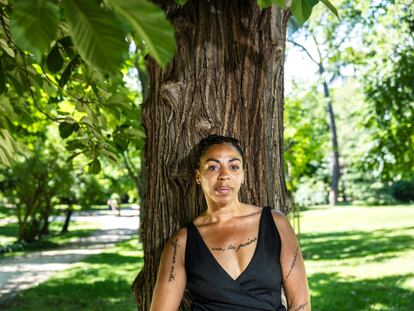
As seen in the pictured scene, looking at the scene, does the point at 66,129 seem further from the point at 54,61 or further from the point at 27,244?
the point at 27,244

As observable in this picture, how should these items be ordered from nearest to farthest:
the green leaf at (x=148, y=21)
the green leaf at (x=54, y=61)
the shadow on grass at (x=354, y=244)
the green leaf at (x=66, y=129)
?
the green leaf at (x=148, y=21) → the green leaf at (x=54, y=61) → the green leaf at (x=66, y=129) → the shadow on grass at (x=354, y=244)

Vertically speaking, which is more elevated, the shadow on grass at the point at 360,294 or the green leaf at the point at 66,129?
the green leaf at the point at 66,129

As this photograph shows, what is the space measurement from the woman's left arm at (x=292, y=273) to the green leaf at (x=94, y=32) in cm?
173

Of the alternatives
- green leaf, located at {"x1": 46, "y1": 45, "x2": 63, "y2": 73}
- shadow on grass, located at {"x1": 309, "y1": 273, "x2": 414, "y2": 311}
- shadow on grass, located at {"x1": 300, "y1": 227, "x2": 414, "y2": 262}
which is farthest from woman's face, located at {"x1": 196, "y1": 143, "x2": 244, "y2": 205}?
shadow on grass, located at {"x1": 300, "y1": 227, "x2": 414, "y2": 262}

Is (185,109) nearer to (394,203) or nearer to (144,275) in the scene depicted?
(144,275)

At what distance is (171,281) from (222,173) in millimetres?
509

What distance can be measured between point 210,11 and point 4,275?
10815 mm

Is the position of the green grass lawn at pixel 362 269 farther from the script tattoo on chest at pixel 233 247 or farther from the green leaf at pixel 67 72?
the green leaf at pixel 67 72

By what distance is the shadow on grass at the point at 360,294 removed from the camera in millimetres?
7949

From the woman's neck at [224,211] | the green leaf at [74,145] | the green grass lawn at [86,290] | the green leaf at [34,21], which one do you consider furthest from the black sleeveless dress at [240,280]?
the green grass lawn at [86,290]

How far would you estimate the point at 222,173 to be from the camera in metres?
2.35

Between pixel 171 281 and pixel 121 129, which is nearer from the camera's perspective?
pixel 171 281

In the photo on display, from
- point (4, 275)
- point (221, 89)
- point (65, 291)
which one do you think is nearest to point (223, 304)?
point (221, 89)

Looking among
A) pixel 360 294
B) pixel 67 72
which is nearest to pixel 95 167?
pixel 67 72
